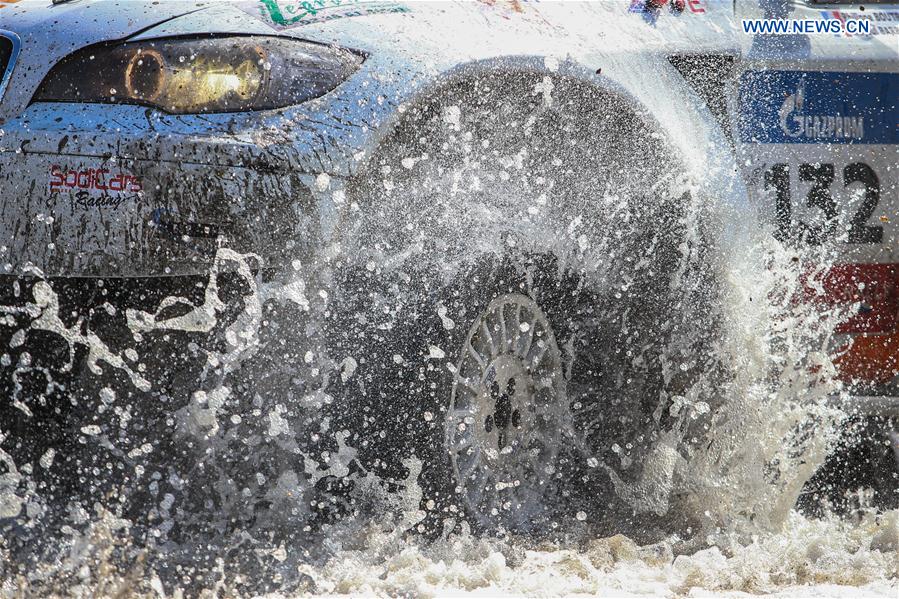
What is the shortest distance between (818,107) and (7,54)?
98.8 inches

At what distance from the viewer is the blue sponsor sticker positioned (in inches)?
158

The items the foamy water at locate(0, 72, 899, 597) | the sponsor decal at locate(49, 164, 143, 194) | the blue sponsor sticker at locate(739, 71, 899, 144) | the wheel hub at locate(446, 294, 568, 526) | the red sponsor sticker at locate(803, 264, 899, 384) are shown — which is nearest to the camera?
the sponsor decal at locate(49, 164, 143, 194)

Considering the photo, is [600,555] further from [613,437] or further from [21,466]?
[21,466]

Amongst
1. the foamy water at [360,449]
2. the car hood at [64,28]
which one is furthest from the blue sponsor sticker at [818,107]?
the car hood at [64,28]

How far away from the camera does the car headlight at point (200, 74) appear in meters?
3.20

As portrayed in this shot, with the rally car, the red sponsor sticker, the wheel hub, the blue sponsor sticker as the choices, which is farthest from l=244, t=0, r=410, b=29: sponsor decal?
the red sponsor sticker

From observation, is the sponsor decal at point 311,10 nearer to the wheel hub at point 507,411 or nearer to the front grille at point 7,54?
the front grille at point 7,54

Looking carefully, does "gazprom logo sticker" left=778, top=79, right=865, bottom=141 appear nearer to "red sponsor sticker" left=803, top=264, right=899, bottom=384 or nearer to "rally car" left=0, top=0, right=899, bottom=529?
"rally car" left=0, top=0, right=899, bottom=529

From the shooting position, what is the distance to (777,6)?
4.23 m

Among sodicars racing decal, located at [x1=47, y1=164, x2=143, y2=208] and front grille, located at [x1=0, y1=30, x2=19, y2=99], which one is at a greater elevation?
front grille, located at [x1=0, y1=30, x2=19, y2=99]

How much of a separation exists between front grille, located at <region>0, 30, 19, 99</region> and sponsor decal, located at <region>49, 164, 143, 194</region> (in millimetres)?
333

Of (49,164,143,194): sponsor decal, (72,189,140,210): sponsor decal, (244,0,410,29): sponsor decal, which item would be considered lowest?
(72,189,140,210): sponsor decal

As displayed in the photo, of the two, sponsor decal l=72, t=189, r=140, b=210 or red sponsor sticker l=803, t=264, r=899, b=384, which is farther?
red sponsor sticker l=803, t=264, r=899, b=384

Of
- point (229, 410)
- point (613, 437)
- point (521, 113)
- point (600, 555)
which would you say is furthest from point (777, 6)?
point (229, 410)
